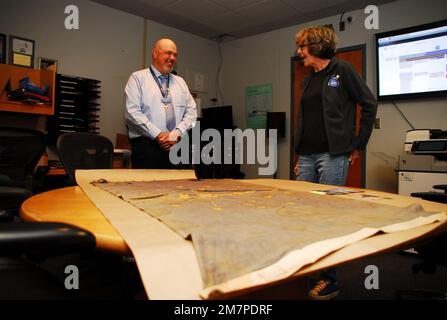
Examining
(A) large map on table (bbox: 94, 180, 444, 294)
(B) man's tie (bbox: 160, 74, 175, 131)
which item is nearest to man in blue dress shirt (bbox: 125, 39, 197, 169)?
(B) man's tie (bbox: 160, 74, 175, 131)

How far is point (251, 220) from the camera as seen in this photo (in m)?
0.69

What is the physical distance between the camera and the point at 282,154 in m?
4.48

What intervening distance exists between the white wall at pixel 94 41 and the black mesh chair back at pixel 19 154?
1194mm

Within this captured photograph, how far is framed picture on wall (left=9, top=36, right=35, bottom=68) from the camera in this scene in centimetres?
316

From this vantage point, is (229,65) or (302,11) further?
(229,65)

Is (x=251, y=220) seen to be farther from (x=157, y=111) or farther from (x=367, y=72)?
(x=367, y=72)

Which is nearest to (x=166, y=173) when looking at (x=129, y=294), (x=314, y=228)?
(x=129, y=294)

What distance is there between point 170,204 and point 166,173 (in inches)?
31.8

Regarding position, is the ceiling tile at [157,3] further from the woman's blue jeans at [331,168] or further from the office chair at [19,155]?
the woman's blue jeans at [331,168]

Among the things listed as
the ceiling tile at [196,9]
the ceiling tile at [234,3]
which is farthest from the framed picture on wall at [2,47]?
the ceiling tile at [234,3]

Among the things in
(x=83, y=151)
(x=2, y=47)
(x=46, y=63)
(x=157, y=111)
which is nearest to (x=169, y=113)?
(x=157, y=111)

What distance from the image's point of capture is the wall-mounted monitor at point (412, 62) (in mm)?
3152

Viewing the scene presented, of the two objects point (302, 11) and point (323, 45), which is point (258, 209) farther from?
point (302, 11)
